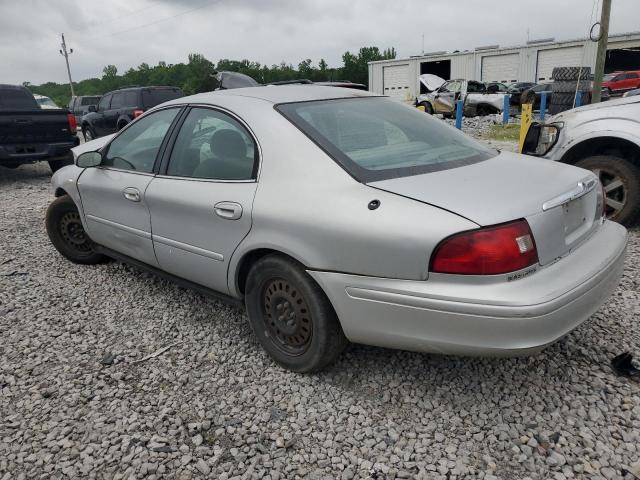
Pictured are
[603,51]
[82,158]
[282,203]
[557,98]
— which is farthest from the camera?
[557,98]

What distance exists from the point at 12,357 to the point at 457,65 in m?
35.8

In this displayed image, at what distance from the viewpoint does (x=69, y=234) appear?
459 centimetres

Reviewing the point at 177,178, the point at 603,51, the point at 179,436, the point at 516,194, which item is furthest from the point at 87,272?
the point at 603,51

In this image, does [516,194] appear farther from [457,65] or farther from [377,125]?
[457,65]

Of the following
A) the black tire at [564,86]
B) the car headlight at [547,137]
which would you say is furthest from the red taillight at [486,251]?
the black tire at [564,86]

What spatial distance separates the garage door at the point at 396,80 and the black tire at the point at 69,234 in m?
34.4

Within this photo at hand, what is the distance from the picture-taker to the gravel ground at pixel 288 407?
2.16 m

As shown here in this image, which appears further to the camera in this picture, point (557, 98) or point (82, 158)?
point (557, 98)

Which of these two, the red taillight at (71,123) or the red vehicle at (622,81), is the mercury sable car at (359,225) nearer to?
the red taillight at (71,123)

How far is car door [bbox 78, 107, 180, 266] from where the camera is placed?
3.44 meters

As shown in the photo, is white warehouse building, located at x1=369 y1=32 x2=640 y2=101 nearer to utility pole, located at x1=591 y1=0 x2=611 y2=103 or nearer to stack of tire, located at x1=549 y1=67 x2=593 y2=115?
stack of tire, located at x1=549 y1=67 x2=593 y2=115

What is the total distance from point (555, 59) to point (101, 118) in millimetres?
27941

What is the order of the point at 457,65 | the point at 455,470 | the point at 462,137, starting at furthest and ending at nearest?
the point at 457,65 → the point at 462,137 → the point at 455,470

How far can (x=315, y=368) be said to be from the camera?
8.73ft
